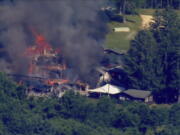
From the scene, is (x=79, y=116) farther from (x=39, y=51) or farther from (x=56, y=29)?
(x=56, y=29)

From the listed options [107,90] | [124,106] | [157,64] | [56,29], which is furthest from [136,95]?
[56,29]

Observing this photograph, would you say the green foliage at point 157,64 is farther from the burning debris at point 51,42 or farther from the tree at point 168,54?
the burning debris at point 51,42

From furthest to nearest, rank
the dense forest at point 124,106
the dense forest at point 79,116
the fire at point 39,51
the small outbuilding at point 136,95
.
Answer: the fire at point 39,51 < the small outbuilding at point 136,95 < the dense forest at point 124,106 < the dense forest at point 79,116

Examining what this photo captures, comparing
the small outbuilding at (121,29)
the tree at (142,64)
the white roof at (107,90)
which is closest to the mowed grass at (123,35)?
the small outbuilding at (121,29)

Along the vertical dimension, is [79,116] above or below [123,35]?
below

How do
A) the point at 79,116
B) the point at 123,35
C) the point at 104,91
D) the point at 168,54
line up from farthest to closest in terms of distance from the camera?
the point at 123,35, the point at 168,54, the point at 104,91, the point at 79,116

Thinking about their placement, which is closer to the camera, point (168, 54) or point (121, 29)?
point (168, 54)

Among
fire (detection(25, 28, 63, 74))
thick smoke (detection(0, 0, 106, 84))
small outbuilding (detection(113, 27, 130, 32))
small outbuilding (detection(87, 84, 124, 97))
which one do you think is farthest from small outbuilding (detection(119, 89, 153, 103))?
small outbuilding (detection(113, 27, 130, 32))
